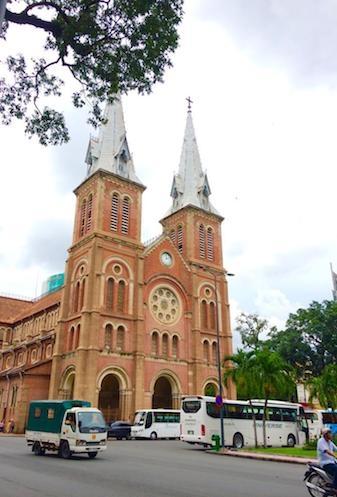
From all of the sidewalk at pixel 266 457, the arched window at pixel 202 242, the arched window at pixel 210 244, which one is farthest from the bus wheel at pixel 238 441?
the arched window at pixel 210 244

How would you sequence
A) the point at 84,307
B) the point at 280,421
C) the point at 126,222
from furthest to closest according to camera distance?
the point at 126,222
the point at 84,307
the point at 280,421

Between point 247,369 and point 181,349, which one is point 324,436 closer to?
point 247,369

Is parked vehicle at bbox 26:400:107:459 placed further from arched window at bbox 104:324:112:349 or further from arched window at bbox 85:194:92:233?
arched window at bbox 85:194:92:233

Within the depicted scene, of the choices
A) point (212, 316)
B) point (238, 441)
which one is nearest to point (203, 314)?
point (212, 316)

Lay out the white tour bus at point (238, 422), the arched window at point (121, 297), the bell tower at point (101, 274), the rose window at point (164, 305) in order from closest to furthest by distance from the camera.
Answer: the white tour bus at point (238, 422), the bell tower at point (101, 274), the arched window at point (121, 297), the rose window at point (164, 305)

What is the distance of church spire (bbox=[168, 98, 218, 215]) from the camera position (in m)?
53.1

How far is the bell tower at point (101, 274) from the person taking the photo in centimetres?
3625

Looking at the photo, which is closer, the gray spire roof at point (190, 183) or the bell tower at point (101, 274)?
the bell tower at point (101, 274)

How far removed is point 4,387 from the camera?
43.3 metres

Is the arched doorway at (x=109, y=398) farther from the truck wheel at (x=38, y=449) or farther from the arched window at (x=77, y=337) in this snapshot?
the truck wheel at (x=38, y=449)

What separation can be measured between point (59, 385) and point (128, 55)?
106 feet

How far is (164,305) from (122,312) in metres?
5.47

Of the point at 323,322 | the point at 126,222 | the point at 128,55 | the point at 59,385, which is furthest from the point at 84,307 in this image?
the point at 128,55

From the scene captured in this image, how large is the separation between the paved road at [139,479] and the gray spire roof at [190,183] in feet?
128
